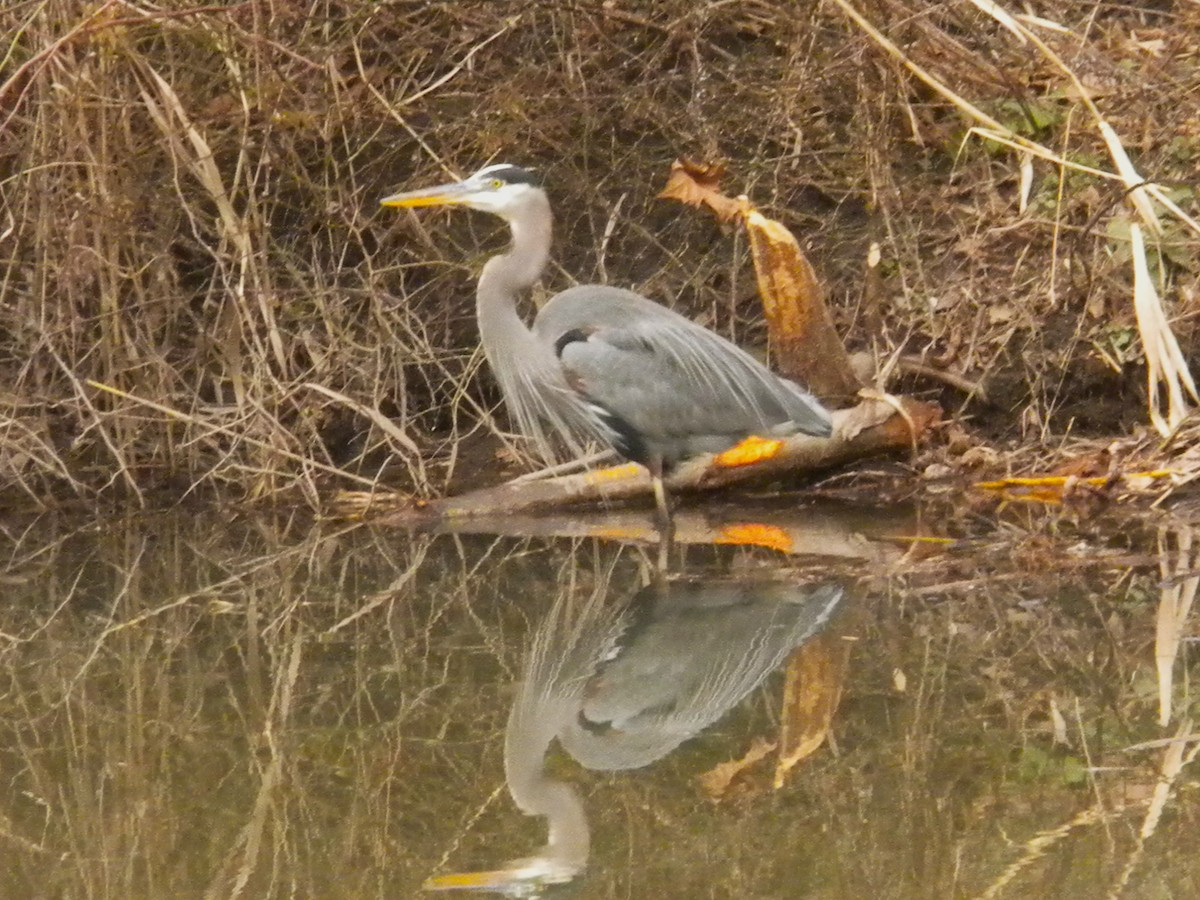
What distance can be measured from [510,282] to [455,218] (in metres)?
1.04

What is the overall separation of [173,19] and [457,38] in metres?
1.08

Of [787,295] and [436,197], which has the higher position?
[436,197]

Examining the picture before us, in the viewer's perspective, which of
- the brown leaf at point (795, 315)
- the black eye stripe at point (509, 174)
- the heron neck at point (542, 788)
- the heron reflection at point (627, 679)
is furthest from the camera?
the black eye stripe at point (509, 174)

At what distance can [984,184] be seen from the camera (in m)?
5.82

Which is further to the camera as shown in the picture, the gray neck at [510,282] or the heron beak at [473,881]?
the gray neck at [510,282]

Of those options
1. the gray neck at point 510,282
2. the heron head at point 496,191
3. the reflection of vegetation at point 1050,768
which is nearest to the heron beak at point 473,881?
the reflection of vegetation at point 1050,768

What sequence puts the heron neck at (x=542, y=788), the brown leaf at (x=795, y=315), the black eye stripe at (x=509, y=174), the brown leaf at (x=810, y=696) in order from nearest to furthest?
the heron neck at (x=542, y=788), the brown leaf at (x=810, y=696), the brown leaf at (x=795, y=315), the black eye stripe at (x=509, y=174)

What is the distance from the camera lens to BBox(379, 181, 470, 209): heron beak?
5051 mm

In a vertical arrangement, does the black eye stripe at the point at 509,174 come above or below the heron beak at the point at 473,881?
above

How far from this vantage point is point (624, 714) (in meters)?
3.25

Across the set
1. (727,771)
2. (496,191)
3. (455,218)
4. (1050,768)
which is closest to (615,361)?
(496,191)

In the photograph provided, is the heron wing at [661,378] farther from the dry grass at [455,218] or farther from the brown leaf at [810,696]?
the brown leaf at [810,696]

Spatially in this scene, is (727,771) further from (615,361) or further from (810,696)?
(615,361)

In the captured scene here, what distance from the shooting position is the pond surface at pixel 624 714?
2473 millimetres
